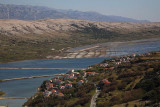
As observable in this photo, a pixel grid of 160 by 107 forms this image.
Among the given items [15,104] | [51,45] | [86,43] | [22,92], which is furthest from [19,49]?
[15,104]

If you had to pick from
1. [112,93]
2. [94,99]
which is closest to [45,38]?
[112,93]

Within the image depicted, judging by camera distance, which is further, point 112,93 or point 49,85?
point 49,85

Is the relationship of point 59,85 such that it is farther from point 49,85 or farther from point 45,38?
point 45,38

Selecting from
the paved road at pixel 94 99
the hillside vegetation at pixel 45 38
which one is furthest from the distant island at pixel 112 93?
the hillside vegetation at pixel 45 38

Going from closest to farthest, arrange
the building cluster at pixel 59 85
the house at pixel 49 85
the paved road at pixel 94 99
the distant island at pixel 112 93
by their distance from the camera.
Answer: the distant island at pixel 112 93
the paved road at pixel 94 99
the building cluster at pixel 59 85
the house at pixel 49 85

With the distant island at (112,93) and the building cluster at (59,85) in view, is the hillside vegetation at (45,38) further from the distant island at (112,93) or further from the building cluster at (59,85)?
the distant island at (112,93)

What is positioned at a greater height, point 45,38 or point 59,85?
point 45,38

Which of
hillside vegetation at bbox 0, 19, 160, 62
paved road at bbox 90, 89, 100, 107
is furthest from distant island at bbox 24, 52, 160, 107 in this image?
hillside vegetation at bbox 0, 19, 160, 62

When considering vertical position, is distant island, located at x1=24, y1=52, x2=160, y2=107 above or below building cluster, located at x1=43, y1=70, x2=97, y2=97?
above

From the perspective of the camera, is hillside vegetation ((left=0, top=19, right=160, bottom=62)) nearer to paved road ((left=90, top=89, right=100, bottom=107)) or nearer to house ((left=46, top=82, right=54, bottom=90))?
house ((left=46, top=82, right=54, bottom=90))
